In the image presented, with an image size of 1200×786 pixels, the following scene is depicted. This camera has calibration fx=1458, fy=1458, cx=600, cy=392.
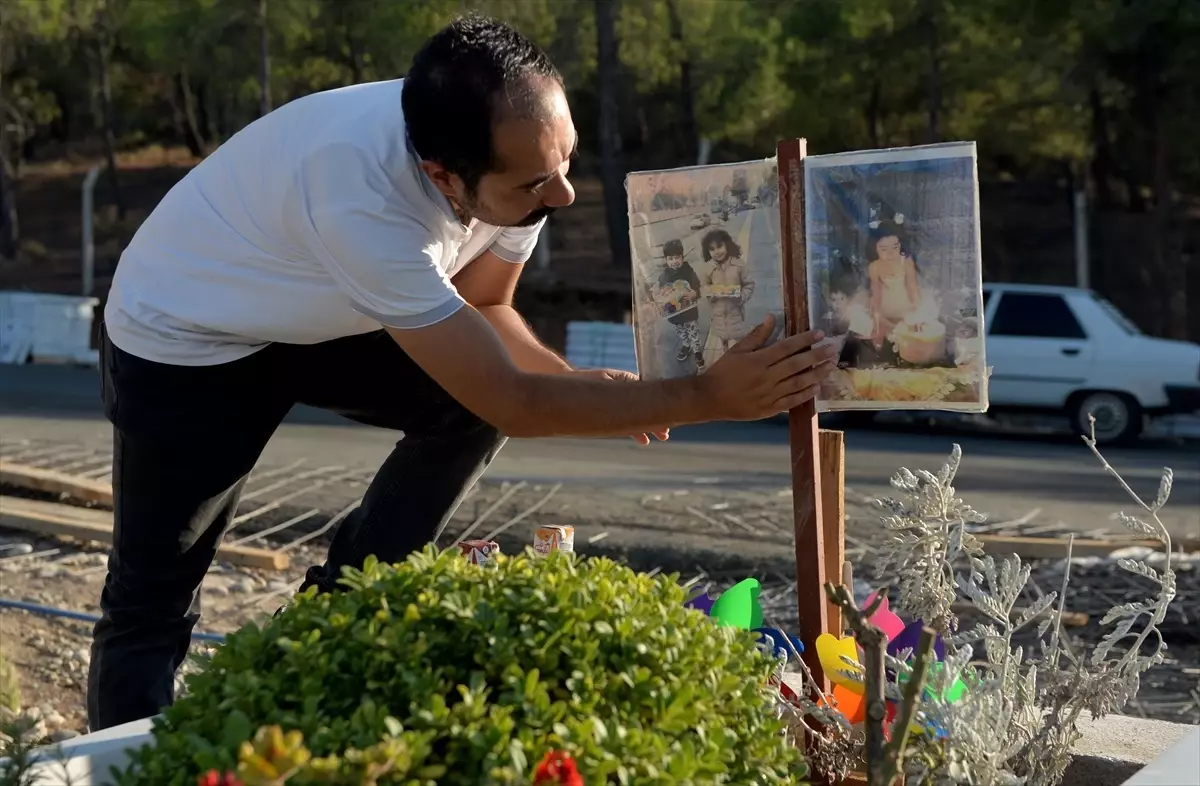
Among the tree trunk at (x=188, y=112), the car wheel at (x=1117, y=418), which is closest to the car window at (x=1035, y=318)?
the car wheel at (x=1117, y=418)

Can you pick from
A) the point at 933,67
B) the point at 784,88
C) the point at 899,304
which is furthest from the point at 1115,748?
the point at 784,88

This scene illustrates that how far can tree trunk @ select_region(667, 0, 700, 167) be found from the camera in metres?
22.6

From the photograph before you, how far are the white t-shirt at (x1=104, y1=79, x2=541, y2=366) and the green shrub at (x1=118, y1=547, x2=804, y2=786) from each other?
2.48 feet

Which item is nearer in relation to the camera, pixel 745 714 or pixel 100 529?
pixel 745 714

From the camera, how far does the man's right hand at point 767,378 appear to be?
256 centimetres

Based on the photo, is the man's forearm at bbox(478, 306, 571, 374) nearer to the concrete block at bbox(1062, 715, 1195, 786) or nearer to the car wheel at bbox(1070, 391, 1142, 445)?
the concrete block at bbox(1062, 715, 1195, 786)

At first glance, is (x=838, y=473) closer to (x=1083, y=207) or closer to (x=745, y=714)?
(x=745, y=714)

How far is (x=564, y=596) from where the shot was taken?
187cm

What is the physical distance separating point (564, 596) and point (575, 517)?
566 centimetres

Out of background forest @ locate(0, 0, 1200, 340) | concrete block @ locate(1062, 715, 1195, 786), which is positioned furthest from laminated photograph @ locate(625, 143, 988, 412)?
background forest @ locate(0, 0, 1200, 340)

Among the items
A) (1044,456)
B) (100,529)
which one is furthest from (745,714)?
(1044,456)

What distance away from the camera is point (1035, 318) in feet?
44.9

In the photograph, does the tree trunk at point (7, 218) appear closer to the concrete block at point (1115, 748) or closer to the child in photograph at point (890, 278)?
the child in photograph at point (890, 278)

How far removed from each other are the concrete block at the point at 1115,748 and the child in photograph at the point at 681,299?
39.4 inches
